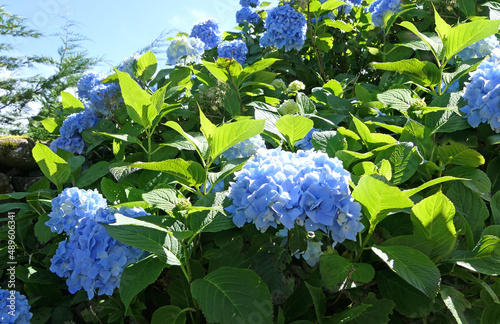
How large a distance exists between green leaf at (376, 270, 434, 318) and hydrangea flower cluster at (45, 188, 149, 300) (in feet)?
2.69

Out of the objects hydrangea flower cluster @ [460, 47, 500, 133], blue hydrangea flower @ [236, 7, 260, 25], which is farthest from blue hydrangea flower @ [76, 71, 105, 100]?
hydrangea flower cluster @ [460, 47, 500, 133]

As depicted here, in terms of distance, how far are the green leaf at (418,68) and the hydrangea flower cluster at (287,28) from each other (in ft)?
3.77

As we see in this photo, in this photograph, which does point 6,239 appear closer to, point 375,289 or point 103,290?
point 103,290

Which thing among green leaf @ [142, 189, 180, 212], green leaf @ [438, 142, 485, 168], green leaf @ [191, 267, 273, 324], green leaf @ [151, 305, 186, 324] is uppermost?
green leaf @ [142, 189, 180, 212]

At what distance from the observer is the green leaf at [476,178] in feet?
5.04

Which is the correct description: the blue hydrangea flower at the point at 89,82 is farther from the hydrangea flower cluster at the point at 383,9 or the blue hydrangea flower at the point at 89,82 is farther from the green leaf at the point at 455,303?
the green leaf at the point at 455,303

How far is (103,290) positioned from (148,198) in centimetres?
38

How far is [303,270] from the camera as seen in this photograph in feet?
4.63

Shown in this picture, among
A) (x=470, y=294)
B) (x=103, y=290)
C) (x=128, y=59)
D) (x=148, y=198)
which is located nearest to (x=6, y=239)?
(x=103, y=290)

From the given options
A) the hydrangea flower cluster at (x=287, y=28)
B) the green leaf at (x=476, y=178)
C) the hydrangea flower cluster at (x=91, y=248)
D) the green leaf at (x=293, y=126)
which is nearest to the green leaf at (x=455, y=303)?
the green leaf at (x=476, y=178)

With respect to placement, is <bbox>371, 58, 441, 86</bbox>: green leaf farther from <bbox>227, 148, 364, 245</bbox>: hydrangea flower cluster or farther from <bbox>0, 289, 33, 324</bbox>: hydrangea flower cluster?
<bbox>0, 289, 33, 324</bbox>: hydrangea flower cluster

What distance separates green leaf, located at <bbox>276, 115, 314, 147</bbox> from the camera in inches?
62.5

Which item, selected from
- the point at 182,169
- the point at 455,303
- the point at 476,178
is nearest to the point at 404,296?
the point at 455,303

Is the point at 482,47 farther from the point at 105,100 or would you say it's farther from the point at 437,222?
the point at 105,100
